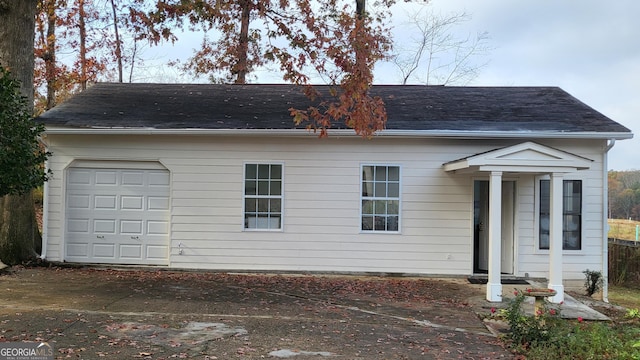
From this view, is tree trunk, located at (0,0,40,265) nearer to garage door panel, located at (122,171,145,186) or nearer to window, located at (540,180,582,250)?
garage door panel, located at (122,171,145,186)

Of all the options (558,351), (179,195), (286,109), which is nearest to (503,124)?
(286,109)

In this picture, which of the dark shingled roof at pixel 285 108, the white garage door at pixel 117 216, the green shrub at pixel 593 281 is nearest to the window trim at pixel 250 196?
the dark shingled roof at pixel 285 108

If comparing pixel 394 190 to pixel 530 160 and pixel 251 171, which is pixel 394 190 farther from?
pixel 251 171

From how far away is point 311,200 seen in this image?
10.2 m

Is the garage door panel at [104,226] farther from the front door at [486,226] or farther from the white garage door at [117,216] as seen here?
the front door at [486,226]

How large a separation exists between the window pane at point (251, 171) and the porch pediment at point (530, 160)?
4.59 meters

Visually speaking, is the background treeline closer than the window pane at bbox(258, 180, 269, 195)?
No

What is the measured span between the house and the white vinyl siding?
0.02m

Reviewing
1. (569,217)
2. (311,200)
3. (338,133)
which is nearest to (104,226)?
(311,200)

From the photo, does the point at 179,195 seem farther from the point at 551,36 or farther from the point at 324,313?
the point at 551,36

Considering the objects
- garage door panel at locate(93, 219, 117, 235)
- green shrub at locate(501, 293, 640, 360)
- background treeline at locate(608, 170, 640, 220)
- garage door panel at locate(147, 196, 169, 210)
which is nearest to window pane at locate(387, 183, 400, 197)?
green shrub at locate(501, 293, 640, 360)

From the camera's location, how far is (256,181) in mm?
10266

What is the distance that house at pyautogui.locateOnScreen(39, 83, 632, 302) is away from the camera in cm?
1002

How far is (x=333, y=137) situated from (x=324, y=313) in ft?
14.1
